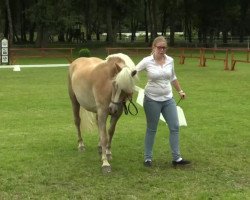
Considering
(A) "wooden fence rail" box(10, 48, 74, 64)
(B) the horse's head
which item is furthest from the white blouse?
(A) "wooden fence rail" box(10, 48, 74, 64)

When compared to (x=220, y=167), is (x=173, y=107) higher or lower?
higher

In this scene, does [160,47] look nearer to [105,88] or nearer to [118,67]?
[118,67]

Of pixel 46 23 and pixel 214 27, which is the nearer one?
pixel 46 23

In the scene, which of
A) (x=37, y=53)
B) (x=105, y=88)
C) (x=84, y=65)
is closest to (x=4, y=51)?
(x=37, y=53)

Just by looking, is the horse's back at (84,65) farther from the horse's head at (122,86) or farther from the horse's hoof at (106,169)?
the horse's hoof at (106,169)

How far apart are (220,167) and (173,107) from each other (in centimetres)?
100

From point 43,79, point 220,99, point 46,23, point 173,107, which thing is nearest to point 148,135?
point 173,107

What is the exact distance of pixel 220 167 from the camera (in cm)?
636

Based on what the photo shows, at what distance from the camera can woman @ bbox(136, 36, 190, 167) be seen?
6.16 meters

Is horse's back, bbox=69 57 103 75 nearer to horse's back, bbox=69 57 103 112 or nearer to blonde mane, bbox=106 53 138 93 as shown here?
horse's back, bbox=69 57 103 112

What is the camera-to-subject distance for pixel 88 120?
7.50m

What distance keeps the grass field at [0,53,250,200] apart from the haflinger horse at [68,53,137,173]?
47 cm

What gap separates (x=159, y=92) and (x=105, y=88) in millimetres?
694

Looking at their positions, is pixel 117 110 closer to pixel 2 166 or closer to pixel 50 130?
pixel 2 166
